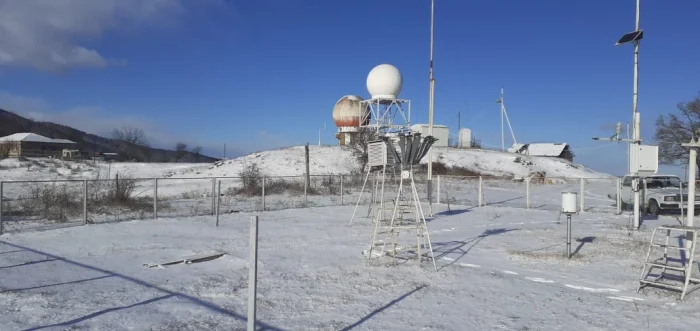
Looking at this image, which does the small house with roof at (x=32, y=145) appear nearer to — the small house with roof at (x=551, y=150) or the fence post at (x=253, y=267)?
the small house with roof at (x=551, y=150)

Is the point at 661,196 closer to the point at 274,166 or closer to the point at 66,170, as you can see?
the point at 274,166

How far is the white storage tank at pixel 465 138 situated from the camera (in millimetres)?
70062

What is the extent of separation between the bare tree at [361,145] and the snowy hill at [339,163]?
0.77 meters

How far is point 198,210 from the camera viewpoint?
18953 millimetres

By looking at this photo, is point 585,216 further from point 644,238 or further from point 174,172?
point 174,172

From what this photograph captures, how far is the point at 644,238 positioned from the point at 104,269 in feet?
42.6

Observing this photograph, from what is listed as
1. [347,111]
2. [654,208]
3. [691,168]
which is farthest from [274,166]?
[691,168]

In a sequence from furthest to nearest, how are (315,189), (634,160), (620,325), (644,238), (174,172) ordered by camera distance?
(174,172)
(315,189)
(644,238)
(634,160)
(620,325)

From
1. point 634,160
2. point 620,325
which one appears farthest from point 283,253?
point 634,160

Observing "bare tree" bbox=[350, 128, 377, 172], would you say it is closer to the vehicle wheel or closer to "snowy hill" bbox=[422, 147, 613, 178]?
"snowy hill" bbox=[422, 147, 613, 178]

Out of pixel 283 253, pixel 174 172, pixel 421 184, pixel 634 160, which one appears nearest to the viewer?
pixel 283 253

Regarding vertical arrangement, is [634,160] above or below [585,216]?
above

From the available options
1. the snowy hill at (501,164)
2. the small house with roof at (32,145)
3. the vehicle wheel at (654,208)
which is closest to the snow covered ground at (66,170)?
the small house with roof at (32,145)

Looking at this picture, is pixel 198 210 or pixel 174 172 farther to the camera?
pixel 174 172
